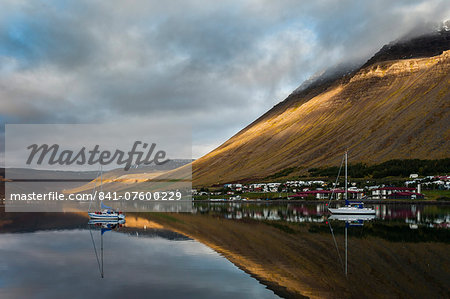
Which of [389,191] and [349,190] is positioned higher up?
[349,190]

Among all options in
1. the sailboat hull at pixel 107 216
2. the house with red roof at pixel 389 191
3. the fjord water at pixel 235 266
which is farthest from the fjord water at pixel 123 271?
the house with red roof at pixel 389 191

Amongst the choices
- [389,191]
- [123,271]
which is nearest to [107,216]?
[123,271]

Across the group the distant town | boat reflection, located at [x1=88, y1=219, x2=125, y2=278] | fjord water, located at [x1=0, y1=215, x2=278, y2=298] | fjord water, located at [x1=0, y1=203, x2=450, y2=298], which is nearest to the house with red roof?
the distant town

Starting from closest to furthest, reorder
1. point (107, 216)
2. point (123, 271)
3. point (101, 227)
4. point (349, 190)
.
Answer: point (123, 271) < point (101, 227) < point (107, 216) < point (349, 190)

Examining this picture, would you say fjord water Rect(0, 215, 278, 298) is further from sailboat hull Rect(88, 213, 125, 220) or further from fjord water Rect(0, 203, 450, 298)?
sailboat hull Rect(88, 213, 125, 220)

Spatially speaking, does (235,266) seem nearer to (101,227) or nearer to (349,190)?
(101,227)

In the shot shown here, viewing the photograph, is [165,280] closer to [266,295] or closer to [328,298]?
[266,295]

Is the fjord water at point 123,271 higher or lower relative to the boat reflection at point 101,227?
higher

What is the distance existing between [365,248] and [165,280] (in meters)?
20.3

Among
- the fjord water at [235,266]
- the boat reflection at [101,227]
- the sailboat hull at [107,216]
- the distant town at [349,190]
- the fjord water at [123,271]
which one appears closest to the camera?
the fjord water at [123,271]

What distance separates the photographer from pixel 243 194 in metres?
186

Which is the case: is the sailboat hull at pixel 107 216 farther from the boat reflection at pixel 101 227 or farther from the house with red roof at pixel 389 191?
the house with red roof at pixel 389 191

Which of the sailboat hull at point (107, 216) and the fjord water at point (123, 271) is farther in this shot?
the sailboat hull at point (107, 216)

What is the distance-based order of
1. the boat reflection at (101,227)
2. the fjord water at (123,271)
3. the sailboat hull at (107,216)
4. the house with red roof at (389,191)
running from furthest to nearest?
1. the house with red roof at (389,191)
2. the sailboat hull at (107,216)
3. the boat reflection at (101,227)
4. the fjord water at (123,271)
